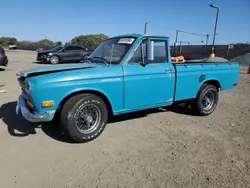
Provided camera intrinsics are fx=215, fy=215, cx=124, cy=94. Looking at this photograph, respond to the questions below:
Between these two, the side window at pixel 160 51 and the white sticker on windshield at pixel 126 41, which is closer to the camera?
the white sticker on windshield at pixel 126 41

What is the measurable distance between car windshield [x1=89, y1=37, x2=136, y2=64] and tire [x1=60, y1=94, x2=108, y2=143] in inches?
36.5

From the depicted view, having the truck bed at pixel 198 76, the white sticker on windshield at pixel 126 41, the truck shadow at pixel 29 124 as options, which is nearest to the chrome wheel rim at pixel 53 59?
the truck shadow at pixel 29 124

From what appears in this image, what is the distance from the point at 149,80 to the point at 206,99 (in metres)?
2.09

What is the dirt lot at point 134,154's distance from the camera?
9.61 feet

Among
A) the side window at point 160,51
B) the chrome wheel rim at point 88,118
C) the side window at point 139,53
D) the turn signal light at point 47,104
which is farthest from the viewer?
the side window at point 160,51

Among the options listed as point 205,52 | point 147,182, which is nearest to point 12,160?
point 147,182

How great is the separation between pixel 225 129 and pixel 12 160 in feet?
13.8

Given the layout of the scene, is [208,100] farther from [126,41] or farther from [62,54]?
[62,54]

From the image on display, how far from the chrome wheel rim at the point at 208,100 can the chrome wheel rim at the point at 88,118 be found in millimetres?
2951

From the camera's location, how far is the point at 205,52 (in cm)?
2908

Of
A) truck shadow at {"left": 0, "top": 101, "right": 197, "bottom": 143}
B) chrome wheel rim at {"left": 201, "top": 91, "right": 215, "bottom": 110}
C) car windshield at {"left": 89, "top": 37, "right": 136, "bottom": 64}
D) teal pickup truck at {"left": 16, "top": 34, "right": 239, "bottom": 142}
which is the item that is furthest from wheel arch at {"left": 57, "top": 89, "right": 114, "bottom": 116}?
chrome wheel rim at {"left": 201, "top": 91, "right": 215, "bottom": 110}

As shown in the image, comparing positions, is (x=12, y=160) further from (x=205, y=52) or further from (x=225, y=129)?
(x=205, y=52)

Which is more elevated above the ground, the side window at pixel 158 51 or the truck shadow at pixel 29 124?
the side window at pixel 158 51

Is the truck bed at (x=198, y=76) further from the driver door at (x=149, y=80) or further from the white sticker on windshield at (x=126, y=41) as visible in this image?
the white sticker on windshield at (x=126, y=41)
